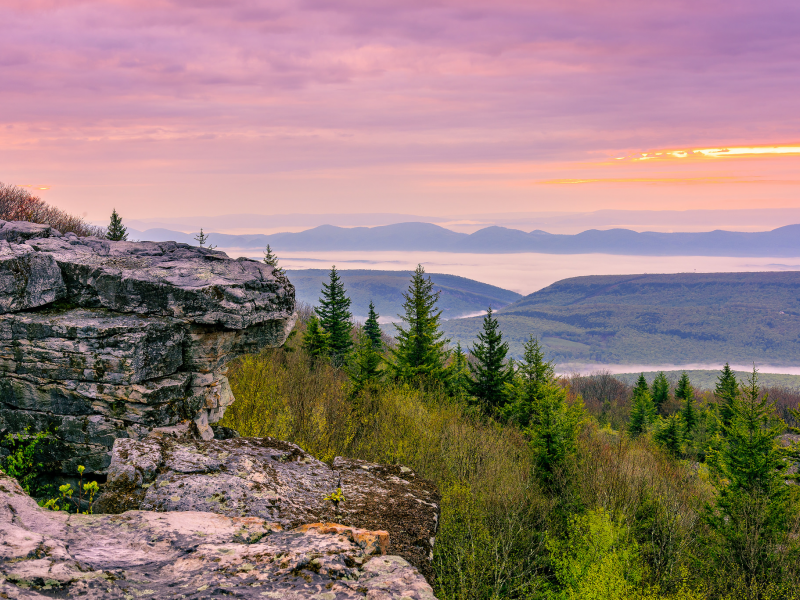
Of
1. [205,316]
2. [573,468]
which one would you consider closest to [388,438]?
[573,468]

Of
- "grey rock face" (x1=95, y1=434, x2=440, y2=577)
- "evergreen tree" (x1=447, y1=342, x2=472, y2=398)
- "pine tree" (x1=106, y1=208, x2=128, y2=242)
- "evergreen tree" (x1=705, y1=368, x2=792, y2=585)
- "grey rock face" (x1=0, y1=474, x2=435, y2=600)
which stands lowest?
"evergreen tree" (x1=705, y1=368, x2=792, y2=585)

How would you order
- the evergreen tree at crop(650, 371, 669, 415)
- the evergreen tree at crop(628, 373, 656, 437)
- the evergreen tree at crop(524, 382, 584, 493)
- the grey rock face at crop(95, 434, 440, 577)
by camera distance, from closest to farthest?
the grey rock face at crop(95, 434, 440, 577) → the evergreen tree at crop(524, 382, 584, 493) → the evergreen tree at crop(628, 373, 656, 437) → the evergreen tree at crop(650, 371, 669, 415)

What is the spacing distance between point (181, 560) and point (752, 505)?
2259 centimetres

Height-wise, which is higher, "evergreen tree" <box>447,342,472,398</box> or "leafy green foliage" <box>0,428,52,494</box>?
"leafy green foliage" <box>0,428,52,494</box>

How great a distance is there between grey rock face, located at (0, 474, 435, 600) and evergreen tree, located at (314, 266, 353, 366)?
34.6m

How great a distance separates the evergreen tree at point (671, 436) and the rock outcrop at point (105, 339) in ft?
161

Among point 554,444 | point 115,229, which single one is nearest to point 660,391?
point 554,444

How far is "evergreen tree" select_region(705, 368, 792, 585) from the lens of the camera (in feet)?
60.9

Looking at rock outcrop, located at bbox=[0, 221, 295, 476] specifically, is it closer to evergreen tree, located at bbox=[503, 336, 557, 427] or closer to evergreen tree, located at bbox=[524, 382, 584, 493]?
evergreen tree, located at bbox=[524, 382, 584, 493]

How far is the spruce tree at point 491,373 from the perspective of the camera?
→ 2992 cm

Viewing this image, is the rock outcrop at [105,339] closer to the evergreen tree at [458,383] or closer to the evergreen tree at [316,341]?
the evergreen tree at [458,383]

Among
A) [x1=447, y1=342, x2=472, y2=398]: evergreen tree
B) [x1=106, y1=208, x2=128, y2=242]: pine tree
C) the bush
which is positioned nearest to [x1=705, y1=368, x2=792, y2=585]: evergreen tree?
[x1=447, y1=342, x2=472, y2=398]: evergreen tree

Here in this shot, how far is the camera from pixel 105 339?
34.9 ft

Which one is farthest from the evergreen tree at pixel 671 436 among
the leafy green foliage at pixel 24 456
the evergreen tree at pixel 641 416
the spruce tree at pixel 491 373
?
the leafy green foliage at pixel 24 456
